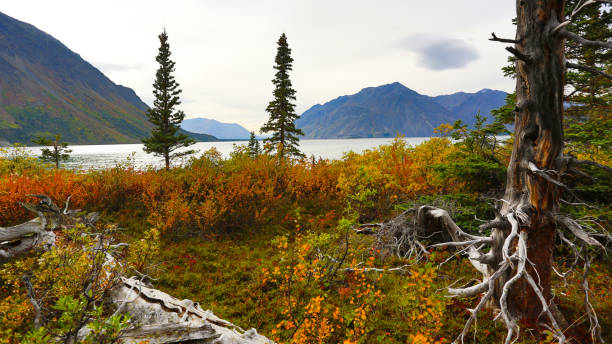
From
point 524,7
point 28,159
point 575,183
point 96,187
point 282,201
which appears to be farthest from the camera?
point 28,159

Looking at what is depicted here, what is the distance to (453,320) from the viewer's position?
4.15m

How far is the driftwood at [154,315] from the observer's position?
293 cm

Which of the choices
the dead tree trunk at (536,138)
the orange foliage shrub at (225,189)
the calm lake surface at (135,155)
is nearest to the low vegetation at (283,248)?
the orange foliage shrub at (225,189)

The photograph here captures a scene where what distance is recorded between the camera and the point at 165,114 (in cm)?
2519

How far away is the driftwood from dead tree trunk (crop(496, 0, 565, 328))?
13.1ft

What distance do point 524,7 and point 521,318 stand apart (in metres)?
4.41

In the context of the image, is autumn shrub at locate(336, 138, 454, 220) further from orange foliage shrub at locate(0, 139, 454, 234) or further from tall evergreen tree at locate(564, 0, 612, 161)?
tall evergreen tree at locate(564, 0, 612, 161)

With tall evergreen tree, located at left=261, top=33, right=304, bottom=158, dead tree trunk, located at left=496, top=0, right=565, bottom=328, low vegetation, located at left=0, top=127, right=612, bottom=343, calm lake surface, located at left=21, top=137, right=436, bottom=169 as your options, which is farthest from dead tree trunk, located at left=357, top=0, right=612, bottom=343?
tall evergreen tree, located at left=261, top=33, right=304, bottom=158

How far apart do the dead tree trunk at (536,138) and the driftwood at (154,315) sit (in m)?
3.99

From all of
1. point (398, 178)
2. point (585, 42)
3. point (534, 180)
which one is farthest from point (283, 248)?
point (585, 42)

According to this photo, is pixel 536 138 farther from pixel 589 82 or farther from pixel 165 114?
pixel 165 114

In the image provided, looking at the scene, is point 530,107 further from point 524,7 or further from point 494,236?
point 494,236

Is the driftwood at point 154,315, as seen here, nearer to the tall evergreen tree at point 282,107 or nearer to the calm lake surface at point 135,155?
the calm lake surface at point 135,155

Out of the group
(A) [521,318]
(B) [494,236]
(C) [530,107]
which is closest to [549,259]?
(B) [494,236]
